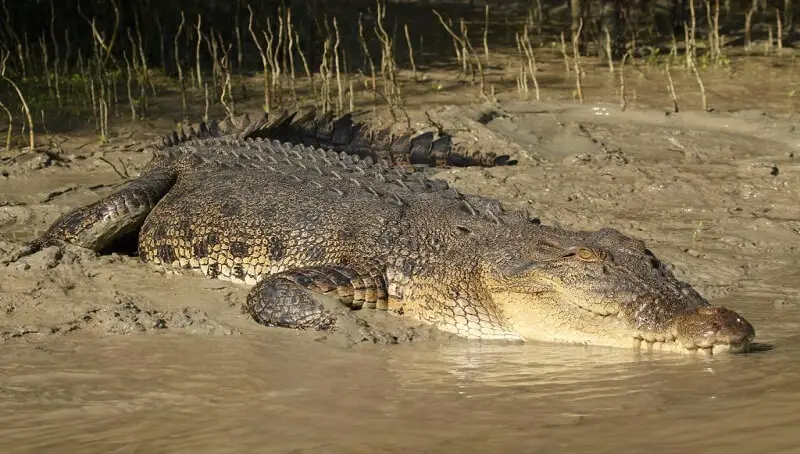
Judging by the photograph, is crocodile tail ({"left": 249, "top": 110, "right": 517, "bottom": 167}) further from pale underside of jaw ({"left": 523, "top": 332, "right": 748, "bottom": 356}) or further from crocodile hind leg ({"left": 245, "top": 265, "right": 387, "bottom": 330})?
pale underside of jaw ({"left": 523, "top": 332, "right": 748, "bottom": 356})

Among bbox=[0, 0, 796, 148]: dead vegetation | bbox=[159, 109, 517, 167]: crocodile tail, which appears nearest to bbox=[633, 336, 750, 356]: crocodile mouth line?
bbox=[159, 109, 517, 167]: crocodile tail

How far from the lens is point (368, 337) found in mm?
5664

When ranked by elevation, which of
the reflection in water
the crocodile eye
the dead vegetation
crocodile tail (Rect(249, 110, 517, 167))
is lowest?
the reflection in water

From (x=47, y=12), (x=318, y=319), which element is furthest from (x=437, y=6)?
(x=318, y=319)

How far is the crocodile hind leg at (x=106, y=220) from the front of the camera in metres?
7.23

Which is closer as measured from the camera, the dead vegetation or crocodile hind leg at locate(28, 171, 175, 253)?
crocodile hind leg at locate(28, 171, 175, 253)

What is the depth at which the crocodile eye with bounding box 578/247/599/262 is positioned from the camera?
5.45 m

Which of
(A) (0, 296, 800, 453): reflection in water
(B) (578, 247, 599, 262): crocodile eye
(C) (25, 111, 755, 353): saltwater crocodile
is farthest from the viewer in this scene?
(B) (578, 247, 599, 262): crocodile eye

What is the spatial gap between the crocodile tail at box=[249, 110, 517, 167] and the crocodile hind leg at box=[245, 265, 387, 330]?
2503mm

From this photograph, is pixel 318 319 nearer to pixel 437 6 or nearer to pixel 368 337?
pixel 368 337

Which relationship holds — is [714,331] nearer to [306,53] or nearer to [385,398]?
[385,398]

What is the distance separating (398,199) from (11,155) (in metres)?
4.20

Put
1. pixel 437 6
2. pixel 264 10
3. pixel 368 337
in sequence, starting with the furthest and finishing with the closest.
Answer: pixel 437 6
pixel 264 10
pixel 368 337

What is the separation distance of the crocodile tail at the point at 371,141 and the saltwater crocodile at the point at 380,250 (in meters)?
0.43
